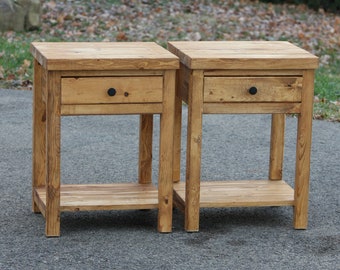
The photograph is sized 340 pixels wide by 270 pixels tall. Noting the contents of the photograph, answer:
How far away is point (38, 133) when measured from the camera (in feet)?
17.2

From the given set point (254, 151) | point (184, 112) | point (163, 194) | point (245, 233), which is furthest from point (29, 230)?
point (184, 112)

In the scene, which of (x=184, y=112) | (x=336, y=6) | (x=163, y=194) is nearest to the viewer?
(x=163, y=194)

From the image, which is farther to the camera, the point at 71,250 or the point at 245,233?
the point at 245,233

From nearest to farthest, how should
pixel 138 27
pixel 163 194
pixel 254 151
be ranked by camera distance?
pixel 163 194
pixel 254 151
pixel 138 27

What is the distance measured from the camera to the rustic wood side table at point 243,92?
473 cm

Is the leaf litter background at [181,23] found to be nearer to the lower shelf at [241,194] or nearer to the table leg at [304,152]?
the lower shelf at [241,194]

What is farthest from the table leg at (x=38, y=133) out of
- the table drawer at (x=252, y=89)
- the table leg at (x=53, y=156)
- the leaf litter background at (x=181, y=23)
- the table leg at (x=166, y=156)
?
the leaf litter background at (x=181, y=23)

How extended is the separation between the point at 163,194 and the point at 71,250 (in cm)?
59

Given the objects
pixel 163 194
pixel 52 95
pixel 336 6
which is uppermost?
pixel 52 95

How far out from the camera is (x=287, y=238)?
488cm

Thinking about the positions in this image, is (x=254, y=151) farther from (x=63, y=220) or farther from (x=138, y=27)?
(x=138, y=27)

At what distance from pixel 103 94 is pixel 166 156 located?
478 mm

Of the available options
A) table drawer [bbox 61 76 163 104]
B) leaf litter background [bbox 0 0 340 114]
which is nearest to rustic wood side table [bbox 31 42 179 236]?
table drawer [bbox 61 76 163 104]

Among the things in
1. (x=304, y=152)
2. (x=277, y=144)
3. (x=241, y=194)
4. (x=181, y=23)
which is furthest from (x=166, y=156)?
(x=181, y=23)
